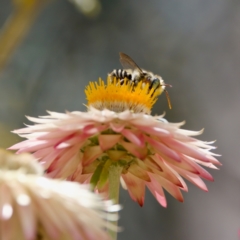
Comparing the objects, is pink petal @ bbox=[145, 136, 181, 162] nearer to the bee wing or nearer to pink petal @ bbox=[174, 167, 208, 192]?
pink petal @ bbox=[174, 167, 208, 192]

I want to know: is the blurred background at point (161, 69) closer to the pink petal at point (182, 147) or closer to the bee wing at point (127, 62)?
the bee wing at point (127, 62)

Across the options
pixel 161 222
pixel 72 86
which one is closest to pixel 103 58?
pixel 72 86

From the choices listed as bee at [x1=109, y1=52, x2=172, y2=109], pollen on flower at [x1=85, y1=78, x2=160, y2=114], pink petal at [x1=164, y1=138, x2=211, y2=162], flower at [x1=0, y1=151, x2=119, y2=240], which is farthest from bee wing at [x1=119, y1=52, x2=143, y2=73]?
flower at [x1=0, y1=151, x2=119, y2=240]

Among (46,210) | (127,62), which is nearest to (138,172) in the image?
(46,210)

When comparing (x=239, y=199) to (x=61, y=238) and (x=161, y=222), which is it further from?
(x=61, y=238)

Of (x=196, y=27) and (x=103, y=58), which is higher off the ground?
(x=196, y=27)

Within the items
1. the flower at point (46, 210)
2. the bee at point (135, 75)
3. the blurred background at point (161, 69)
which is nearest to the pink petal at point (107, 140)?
the flower at point (46, 210)

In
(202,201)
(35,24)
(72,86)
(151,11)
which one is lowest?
(202,201)

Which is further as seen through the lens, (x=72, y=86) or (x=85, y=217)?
(x=72, y=86)
